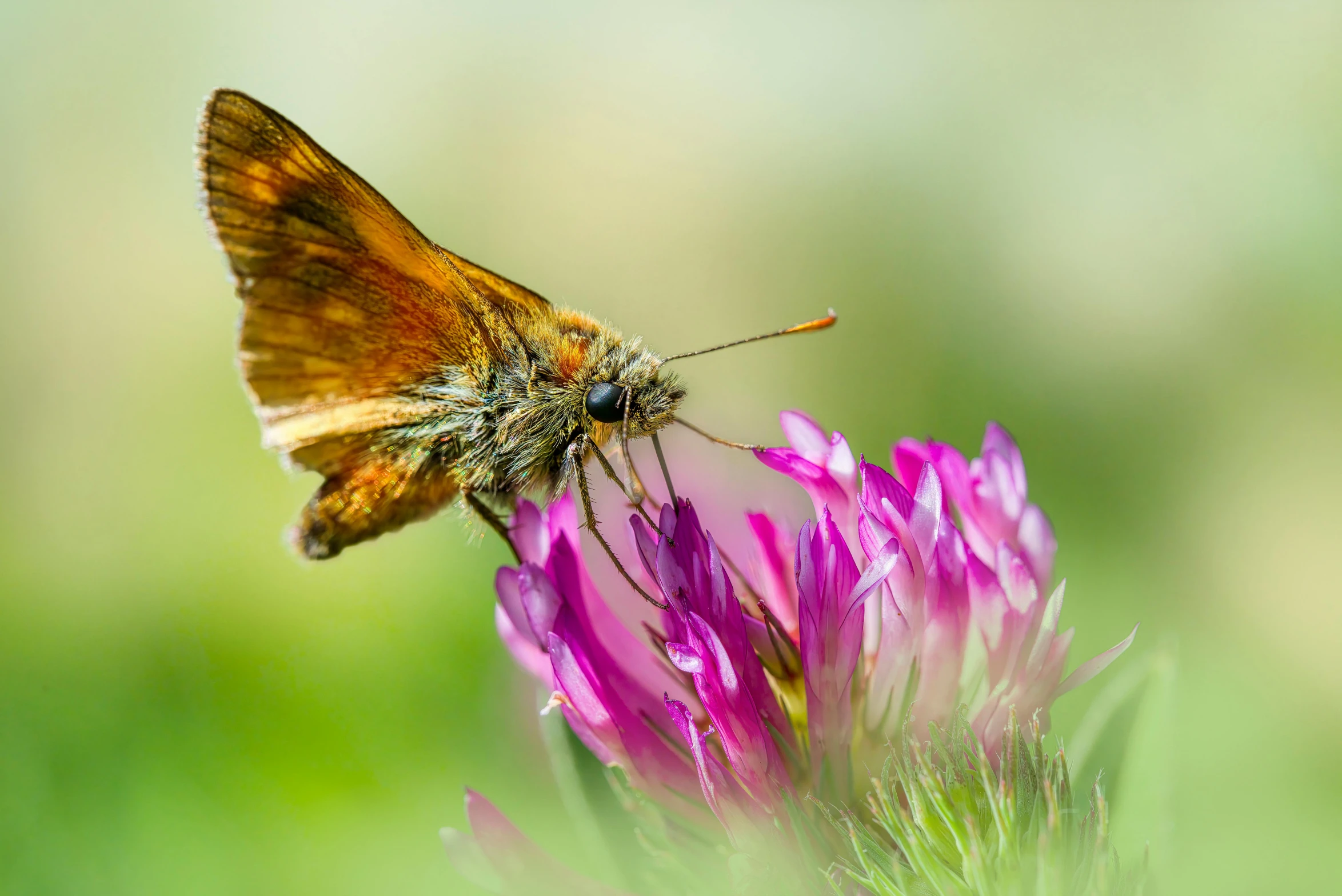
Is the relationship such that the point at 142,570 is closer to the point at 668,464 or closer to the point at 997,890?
the point at 668,464

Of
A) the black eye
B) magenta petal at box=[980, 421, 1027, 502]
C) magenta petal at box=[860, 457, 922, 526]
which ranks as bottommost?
magenta petal at box=[980, 421, 1027, 502]

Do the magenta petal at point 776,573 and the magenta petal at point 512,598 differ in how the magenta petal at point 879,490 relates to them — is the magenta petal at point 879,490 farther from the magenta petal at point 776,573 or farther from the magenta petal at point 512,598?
the magenta petal at point 512,598

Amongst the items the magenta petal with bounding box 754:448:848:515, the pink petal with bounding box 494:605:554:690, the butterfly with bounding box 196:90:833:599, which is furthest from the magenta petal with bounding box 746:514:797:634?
the pink petal with bounding box 494:605:554:690

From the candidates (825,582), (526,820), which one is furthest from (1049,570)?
(526,820)

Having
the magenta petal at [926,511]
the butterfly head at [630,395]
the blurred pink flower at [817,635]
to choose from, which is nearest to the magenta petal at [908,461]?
the blurred pink flower at [817,635]

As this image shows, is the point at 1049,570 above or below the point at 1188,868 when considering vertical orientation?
above

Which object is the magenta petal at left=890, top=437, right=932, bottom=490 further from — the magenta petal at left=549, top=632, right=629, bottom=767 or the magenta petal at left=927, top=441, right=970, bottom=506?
the magenta petal at left=549, top=632, right=629, bottom=767
